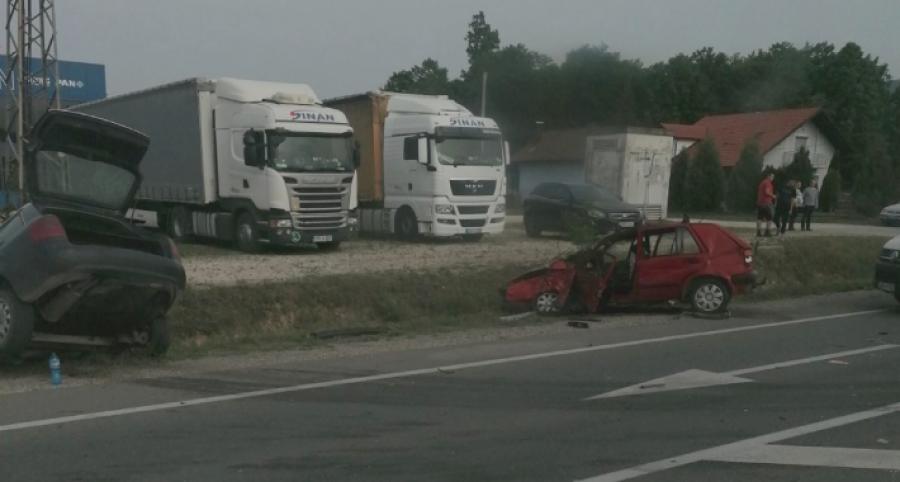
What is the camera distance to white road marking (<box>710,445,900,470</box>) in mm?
5777

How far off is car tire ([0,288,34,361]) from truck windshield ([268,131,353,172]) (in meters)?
9.49

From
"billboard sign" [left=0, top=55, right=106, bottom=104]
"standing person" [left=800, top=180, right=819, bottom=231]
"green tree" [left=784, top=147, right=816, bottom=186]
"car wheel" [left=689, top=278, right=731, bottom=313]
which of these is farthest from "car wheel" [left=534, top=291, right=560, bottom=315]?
"billboard sign" [left=0, top=55, right=106, bottom=104]

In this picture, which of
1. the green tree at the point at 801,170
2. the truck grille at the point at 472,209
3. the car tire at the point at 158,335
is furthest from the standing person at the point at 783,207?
the green tree at the point at 801,170

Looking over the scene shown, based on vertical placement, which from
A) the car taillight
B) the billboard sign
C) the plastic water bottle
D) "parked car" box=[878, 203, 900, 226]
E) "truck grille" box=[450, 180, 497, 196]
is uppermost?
the billboard sign

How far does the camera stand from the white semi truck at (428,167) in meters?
20.4

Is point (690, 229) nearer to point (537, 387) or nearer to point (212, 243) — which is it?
point (537, 387)

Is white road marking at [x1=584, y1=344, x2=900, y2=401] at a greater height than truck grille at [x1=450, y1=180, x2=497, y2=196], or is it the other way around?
truck grille at [x1=450, y1=180, x2=497, y2=196]

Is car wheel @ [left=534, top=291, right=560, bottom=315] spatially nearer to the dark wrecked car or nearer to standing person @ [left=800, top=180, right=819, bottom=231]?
the dark wrecked car

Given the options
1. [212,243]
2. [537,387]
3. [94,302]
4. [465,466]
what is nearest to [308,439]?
[465,466]

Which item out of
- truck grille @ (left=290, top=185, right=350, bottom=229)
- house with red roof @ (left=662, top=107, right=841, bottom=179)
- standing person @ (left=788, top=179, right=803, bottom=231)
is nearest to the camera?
truck grille @ (left=290, top=185, right=350, bottom=229)

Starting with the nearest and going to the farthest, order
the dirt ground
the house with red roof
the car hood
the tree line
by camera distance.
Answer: the car hood < the dirt ground < the tree line < the house with red roof

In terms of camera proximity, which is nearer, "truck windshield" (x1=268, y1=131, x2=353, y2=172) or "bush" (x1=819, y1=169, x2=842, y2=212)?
"truck windshield" (x1=268, y1=131, x2=353, y2=172)

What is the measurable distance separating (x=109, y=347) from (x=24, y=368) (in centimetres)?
84

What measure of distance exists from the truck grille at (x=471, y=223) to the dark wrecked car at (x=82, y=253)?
11106 mm
